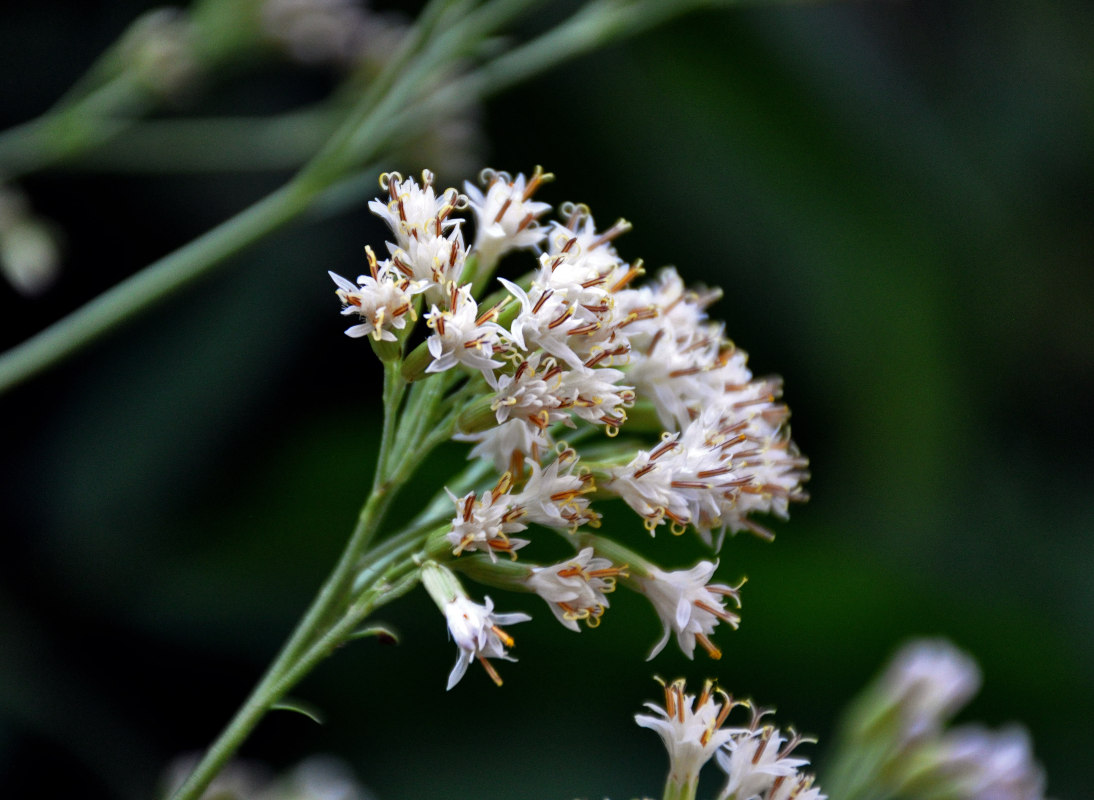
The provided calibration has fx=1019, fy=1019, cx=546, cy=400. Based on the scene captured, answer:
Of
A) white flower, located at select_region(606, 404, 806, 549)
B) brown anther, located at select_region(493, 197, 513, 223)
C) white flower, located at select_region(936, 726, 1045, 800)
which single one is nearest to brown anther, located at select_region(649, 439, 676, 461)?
white flower, located at select_region(606, 404, 806, 549)

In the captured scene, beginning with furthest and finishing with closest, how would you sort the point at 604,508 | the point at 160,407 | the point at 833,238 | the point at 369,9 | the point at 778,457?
the point at 833,238
the point at 369,9
the point at 160,407
the point at 604,508
the point at 778,457

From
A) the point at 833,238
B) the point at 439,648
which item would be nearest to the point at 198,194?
the point at 439,648

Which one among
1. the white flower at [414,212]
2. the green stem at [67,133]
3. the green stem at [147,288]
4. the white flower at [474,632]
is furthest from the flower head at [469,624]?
the green stem at [67,133]

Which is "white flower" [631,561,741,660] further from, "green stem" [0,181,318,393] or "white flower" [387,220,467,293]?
"green stem" [0,181,318,393]

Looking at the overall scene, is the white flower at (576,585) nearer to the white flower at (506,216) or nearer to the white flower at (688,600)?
the white flower at (688,600)

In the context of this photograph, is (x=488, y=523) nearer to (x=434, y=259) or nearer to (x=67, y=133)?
(x=434, y=259)

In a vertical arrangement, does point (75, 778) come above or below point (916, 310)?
below

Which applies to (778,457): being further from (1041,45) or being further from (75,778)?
(1041,45)
